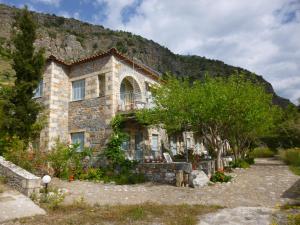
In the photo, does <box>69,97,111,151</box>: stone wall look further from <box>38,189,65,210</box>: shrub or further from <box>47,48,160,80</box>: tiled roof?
<box>38,189,65,210</box>: shrub

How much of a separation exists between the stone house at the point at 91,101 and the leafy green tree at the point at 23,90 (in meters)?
2.64

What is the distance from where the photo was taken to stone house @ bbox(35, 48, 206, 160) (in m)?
15.6

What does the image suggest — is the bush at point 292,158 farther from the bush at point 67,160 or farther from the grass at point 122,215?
the bush at point 67,160

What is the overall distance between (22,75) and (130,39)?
57051 mm

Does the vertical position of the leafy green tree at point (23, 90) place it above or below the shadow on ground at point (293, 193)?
above

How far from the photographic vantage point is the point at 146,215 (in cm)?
706

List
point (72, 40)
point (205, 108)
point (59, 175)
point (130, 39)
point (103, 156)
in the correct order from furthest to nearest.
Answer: point (130, 39), point (72, 40), point (103, 156), point (59, 175), point (205, 108)

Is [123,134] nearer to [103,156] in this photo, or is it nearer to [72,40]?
[103,156]

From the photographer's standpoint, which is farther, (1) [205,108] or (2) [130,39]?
(2) [130,39]

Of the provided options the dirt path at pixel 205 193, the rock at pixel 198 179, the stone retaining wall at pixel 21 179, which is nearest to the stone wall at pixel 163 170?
the rock at pixel 198 179

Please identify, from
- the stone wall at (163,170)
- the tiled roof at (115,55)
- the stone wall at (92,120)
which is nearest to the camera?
the stone wall at (163,170)

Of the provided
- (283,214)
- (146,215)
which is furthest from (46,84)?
(283,214)

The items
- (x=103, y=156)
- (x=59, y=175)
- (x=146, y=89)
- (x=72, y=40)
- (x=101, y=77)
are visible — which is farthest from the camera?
(x=72, y=40)

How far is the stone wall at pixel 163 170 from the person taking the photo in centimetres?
1219
